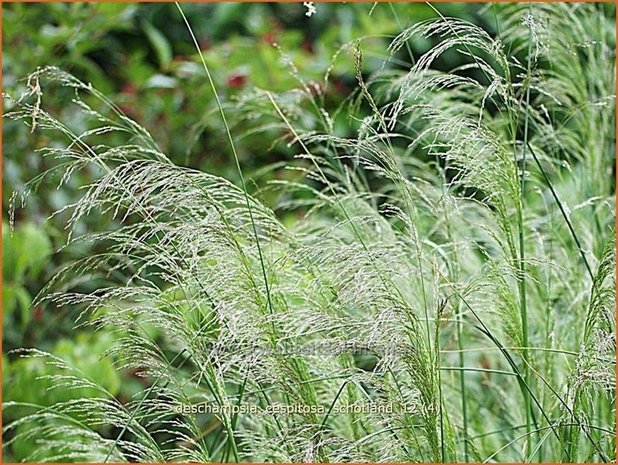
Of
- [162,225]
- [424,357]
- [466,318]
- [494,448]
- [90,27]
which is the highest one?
[90,27]

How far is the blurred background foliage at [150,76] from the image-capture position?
222cm

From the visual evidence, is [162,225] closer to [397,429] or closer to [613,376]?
[397,429]

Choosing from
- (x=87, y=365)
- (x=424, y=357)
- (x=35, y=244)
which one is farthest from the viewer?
(x=35, y=244)

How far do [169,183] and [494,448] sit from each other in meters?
0.73

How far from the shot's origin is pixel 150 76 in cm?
255

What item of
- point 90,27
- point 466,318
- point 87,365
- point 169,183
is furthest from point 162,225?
point 90,27

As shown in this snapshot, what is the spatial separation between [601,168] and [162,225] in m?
0.91

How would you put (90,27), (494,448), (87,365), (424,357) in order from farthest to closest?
(90,27)
(87,365)
(494,448)
(424,357)

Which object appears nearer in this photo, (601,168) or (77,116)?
(601,168)

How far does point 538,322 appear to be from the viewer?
4.60 feet

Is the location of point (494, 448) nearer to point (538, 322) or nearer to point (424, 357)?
point (538, 322)

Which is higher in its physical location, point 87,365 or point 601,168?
point 601,168

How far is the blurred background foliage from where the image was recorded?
2224 mm

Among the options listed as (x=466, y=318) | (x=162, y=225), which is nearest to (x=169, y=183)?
(x=162, y=225)
